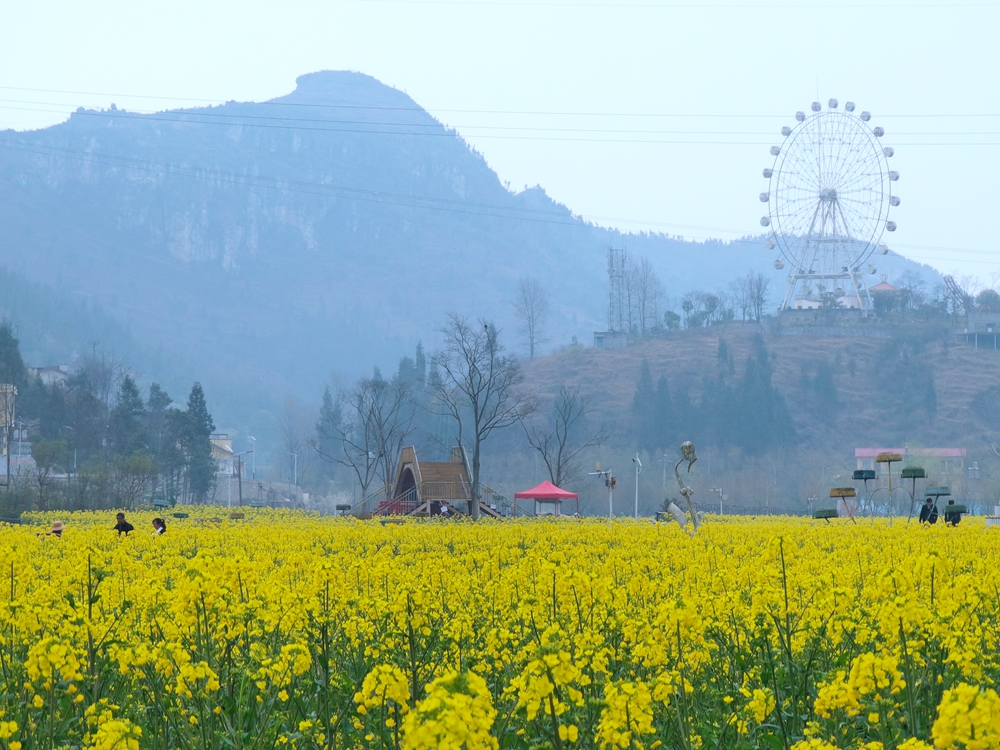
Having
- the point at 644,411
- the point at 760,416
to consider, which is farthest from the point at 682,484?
the point at 644,411

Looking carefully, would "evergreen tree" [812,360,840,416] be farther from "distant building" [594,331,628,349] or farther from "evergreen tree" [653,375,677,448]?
"distant building" [594,331,628,349]

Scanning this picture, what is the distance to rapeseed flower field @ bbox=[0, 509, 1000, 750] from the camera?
4668 millimetres

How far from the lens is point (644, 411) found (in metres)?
114

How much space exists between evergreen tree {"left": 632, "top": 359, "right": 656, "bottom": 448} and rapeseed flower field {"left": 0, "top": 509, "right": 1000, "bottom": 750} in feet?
333

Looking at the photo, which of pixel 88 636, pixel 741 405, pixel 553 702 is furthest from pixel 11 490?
pixel 741 405

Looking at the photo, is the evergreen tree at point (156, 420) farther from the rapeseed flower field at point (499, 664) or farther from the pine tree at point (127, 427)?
the rapeseed flower field at point (499, 664)

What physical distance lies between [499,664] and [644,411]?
353 ft

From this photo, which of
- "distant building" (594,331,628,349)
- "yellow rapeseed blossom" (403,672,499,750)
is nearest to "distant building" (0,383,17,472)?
"distant building" (594,331,628,349)

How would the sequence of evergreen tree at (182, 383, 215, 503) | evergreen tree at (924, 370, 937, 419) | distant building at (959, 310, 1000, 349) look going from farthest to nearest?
distant building at (959, 310, 1000, 349) → evergreen tree at (924, 370, 937, 419) → evergreen tree at (182, 383, 215, 503)

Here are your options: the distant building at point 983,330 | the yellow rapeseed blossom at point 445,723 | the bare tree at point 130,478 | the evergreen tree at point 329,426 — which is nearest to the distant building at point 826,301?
the distant building at point 983,330

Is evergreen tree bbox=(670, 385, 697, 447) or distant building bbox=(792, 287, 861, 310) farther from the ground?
distant building bbox=(792, 287, 861, 310)

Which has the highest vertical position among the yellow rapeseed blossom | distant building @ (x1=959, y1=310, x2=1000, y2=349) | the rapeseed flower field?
distant building @ (x1=959, y1=310, x2=1000, y2=349)

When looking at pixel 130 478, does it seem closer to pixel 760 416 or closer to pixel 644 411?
pixel 644 411

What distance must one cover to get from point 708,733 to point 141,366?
658 feet
